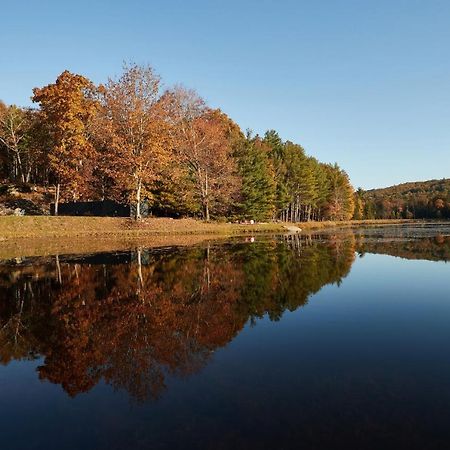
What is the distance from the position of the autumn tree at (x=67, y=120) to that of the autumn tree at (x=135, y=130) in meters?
3.06

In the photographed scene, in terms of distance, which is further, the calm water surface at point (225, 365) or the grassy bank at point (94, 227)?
the grassy bank at point (94, 227)

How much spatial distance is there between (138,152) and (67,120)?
8.57 metres

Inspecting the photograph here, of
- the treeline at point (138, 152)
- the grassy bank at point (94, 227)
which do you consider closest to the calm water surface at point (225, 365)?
the grassy bank at point (94, 227)

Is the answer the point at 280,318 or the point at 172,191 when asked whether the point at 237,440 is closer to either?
the point at 280,318

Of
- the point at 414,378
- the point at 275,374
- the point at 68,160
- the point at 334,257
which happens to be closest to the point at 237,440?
the point at 275,374

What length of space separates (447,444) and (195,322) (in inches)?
230

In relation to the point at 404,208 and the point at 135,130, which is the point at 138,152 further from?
the point at 404,208

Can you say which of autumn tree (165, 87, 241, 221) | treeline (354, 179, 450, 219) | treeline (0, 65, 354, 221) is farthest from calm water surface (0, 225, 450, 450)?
treeline (354, 179, 450, 219)

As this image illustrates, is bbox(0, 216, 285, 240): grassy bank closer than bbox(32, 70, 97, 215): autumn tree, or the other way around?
bbox(0, 216, 285, 240): grassy bank

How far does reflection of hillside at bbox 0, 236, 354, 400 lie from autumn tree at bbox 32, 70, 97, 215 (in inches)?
1102

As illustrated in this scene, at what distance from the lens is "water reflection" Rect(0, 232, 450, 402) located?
22.4ft

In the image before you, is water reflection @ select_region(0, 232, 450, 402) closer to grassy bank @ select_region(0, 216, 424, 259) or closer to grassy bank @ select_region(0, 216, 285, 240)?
→ grassy bank @ select_region(0, 216, 424, 259)

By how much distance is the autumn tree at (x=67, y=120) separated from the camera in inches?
1697

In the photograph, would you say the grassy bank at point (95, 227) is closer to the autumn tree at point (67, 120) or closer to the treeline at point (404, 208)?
the autumn tree at point (67, 120)
